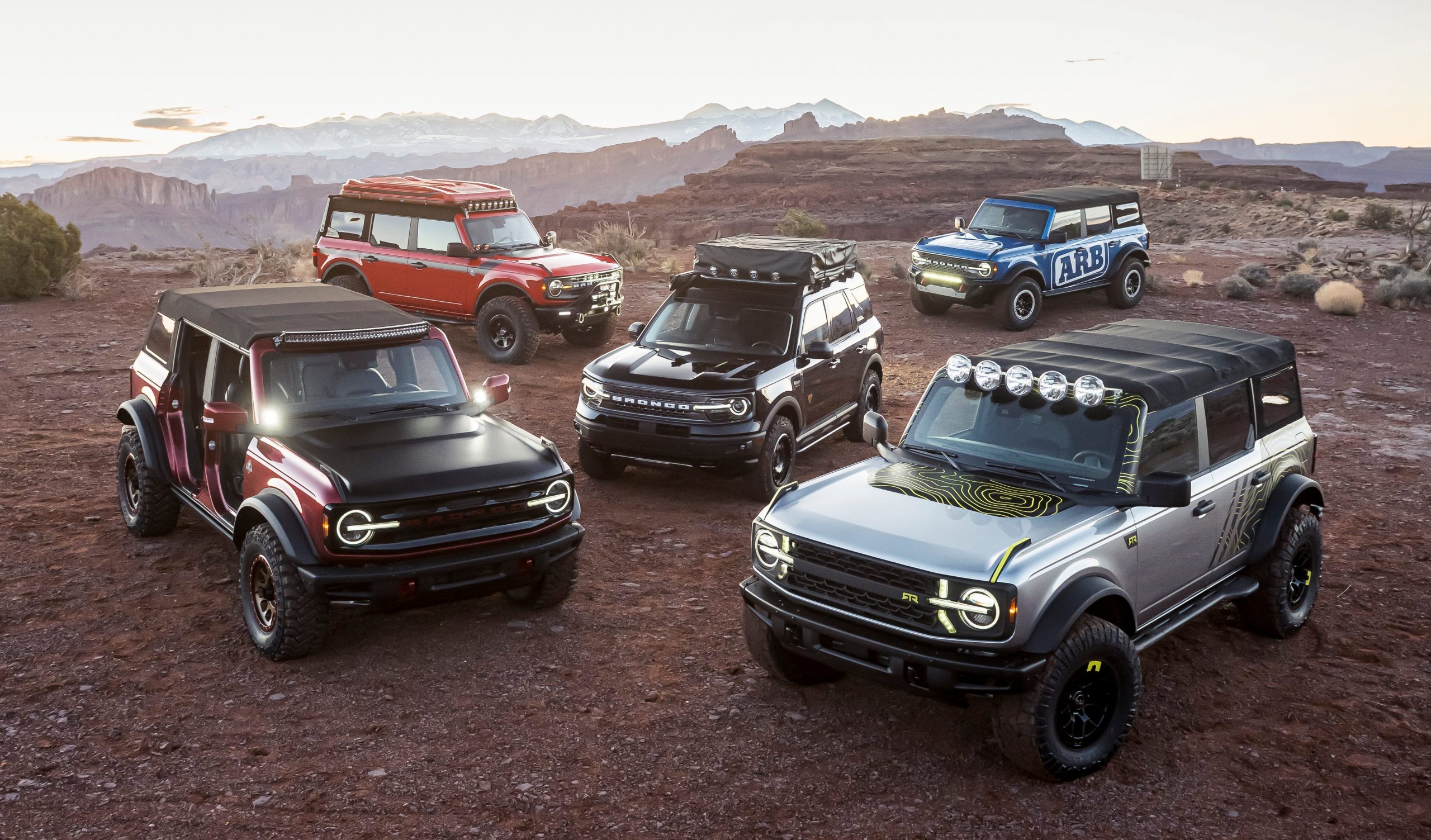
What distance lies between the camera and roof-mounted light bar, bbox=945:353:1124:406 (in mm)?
5785

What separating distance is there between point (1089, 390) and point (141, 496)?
6932 millimetres

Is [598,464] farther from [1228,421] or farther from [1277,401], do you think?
[1277,401]

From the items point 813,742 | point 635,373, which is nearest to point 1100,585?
point 813,742

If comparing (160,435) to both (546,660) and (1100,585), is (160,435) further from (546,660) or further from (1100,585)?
(1100,585)

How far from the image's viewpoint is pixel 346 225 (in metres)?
16.3

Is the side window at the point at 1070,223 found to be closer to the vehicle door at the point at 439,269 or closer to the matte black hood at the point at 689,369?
the vehicle door at the point at 439,269

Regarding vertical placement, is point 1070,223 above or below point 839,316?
above

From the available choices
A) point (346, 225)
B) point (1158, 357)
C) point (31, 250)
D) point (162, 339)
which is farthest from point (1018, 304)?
point (31, 250)

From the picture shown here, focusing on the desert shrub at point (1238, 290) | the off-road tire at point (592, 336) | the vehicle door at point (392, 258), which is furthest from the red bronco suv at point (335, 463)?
the desert shrub at point (1238, 290)

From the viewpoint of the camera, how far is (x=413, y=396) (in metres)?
7.34

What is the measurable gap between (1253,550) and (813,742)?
3.02m

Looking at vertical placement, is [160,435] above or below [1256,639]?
above

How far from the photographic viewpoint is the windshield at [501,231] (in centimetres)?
1553

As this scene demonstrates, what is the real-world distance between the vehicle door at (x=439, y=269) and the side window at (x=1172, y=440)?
11419 millimetres
